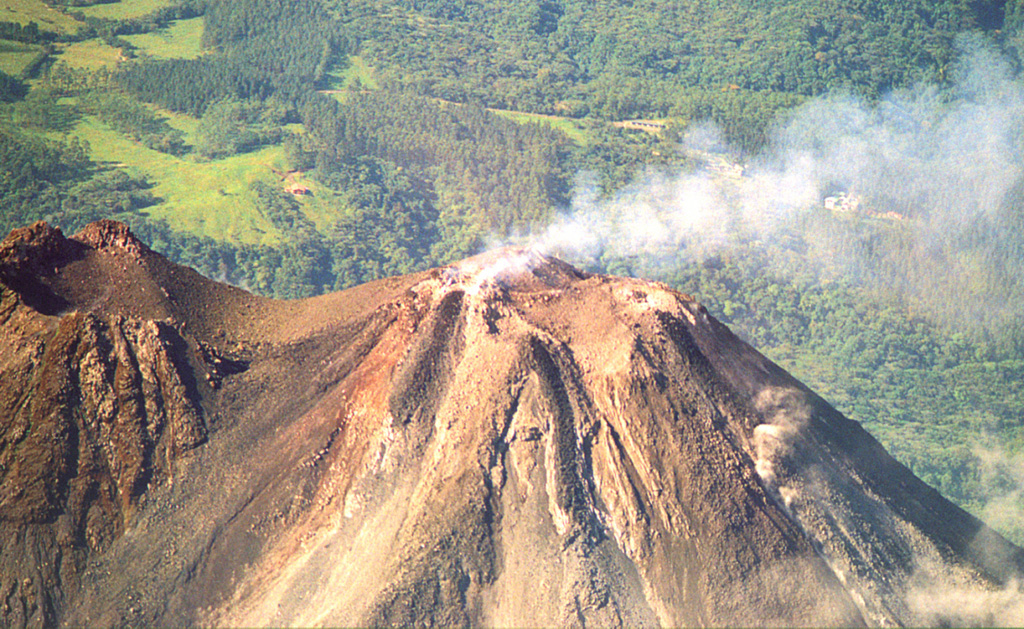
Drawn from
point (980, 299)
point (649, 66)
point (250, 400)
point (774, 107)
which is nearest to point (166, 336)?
point (250, 400)

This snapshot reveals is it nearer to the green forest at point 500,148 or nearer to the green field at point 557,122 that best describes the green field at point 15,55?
the green forest at point 500,148

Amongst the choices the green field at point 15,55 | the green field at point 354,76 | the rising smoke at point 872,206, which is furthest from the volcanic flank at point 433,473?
the green field at point 354,76

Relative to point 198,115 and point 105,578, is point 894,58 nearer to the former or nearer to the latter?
point 198,115

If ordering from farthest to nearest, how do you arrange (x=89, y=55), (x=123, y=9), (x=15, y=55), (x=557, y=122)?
1. (x=123, y=9)
2. (x=557, y=122)
3. (x=89, y=55)
4. (x=15, y=55)

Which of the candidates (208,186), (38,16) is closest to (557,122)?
(208,186)

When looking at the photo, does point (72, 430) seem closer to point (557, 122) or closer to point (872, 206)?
point (872, 206)

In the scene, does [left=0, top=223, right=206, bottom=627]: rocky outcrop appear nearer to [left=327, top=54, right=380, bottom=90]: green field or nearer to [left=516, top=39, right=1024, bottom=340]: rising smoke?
[left=516, top=39, right=1024, bottom=340]: rising smoke
